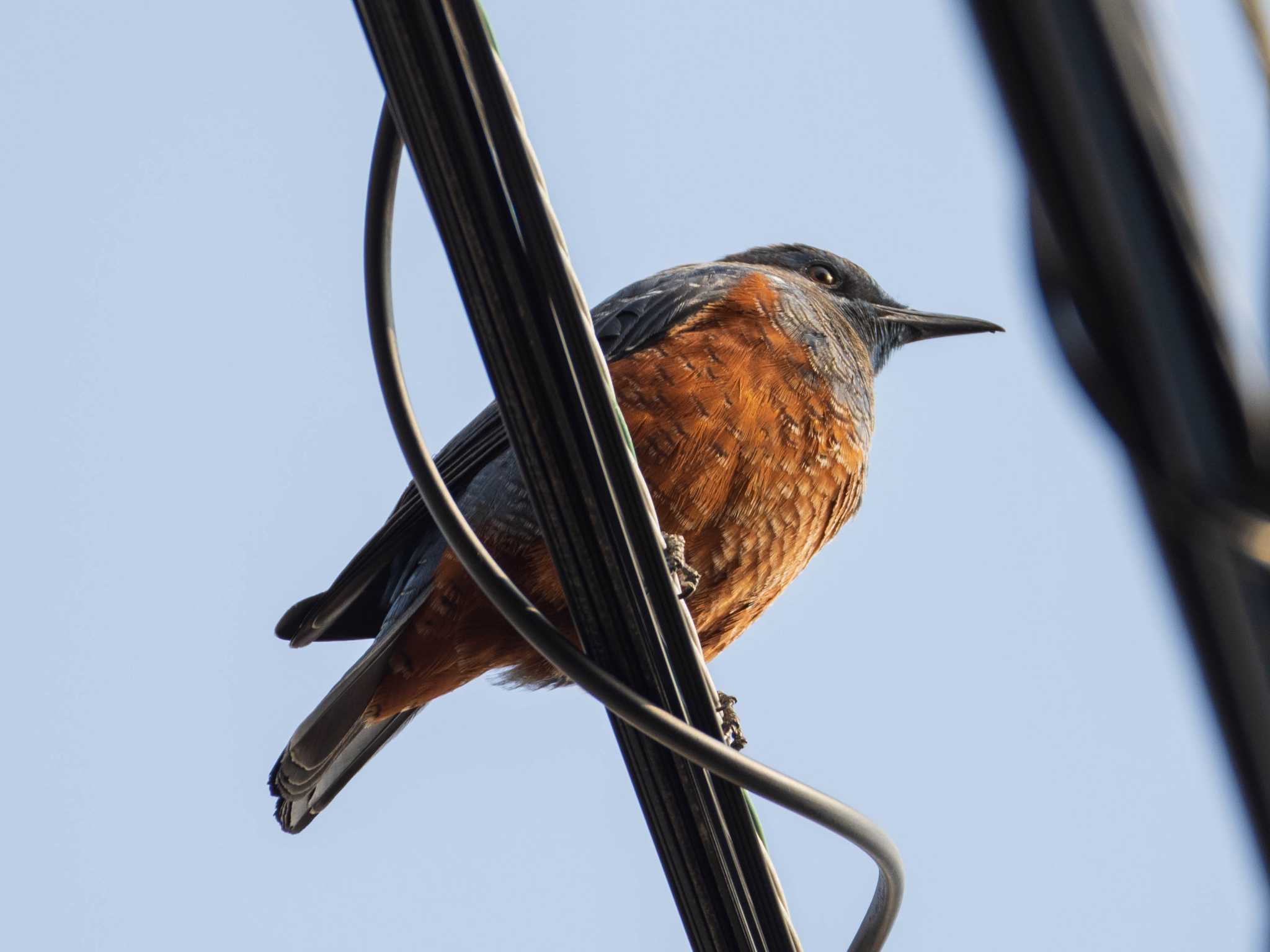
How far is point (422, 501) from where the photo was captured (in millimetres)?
4746

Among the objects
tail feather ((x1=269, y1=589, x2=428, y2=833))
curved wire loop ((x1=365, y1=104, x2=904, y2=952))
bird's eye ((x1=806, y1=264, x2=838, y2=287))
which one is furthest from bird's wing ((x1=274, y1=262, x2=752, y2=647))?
curved wire loop ((x1=365, y1=104, x2=904, y2=952))

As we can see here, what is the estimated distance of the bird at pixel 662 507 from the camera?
14.0 ft

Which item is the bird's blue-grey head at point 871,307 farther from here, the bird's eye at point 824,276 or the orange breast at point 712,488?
the orange breast at point 712,488

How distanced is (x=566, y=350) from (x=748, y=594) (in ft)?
8.22

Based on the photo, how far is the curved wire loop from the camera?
7.64 ft

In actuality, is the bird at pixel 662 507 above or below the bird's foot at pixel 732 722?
above

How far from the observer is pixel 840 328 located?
18.4ft

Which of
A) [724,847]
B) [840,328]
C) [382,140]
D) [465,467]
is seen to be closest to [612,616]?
[724,847]

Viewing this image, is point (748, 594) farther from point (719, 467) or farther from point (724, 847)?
point (724, 847)

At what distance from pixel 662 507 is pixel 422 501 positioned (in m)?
1.04

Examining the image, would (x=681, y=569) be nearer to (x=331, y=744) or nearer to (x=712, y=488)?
(x=712, y=488)

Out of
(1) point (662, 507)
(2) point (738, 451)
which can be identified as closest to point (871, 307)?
(2) point (738, 451)

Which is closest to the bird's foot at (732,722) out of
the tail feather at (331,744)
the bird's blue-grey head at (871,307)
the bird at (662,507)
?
the bird at (662,507)

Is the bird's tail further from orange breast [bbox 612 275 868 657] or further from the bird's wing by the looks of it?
orange breast [bbox 612 275 868 657]
